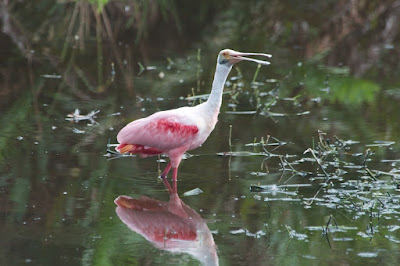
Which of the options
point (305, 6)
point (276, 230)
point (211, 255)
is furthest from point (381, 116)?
point (305, 6)

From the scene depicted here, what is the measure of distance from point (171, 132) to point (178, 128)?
0.22 ft

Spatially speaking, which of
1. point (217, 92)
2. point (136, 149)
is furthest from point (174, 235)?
point (217, 92)

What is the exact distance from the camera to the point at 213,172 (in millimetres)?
7383

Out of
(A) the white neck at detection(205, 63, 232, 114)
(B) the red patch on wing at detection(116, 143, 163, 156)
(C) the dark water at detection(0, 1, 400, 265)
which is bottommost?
(C) the dark water at detection(0, 1, 400, 265)

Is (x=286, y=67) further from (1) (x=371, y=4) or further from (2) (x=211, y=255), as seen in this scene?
(2) (x=211, y=255)

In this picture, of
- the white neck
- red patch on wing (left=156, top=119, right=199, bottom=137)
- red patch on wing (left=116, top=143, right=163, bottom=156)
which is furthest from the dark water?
the white neck

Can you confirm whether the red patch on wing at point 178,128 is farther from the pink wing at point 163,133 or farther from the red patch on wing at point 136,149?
the red patch on wing at point 136,149

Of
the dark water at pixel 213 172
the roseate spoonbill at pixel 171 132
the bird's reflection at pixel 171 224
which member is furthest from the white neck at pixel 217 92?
the bird's reflection at pixel 171 224

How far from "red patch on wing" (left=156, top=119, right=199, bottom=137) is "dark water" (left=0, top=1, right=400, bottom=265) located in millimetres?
413

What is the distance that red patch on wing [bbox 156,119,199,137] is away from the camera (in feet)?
23.2

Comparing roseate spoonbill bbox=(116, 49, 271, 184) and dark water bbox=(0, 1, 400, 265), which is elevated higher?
roseate spoonbill bbox=(116, 49, 271, 184)

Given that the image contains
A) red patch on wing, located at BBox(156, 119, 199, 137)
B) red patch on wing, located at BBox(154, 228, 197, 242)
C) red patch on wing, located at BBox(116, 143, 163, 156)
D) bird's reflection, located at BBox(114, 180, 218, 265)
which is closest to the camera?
bird's reflection, located at BBox(114, 180, 218, 265)

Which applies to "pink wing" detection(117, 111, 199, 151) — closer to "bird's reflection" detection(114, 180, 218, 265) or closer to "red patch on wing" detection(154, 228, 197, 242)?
"bird's reflection" detection(114, 180, 218, 265)

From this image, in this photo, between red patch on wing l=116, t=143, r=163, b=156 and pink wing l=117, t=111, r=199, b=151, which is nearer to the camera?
pink wing l=117, t=111, r=199, b=151
